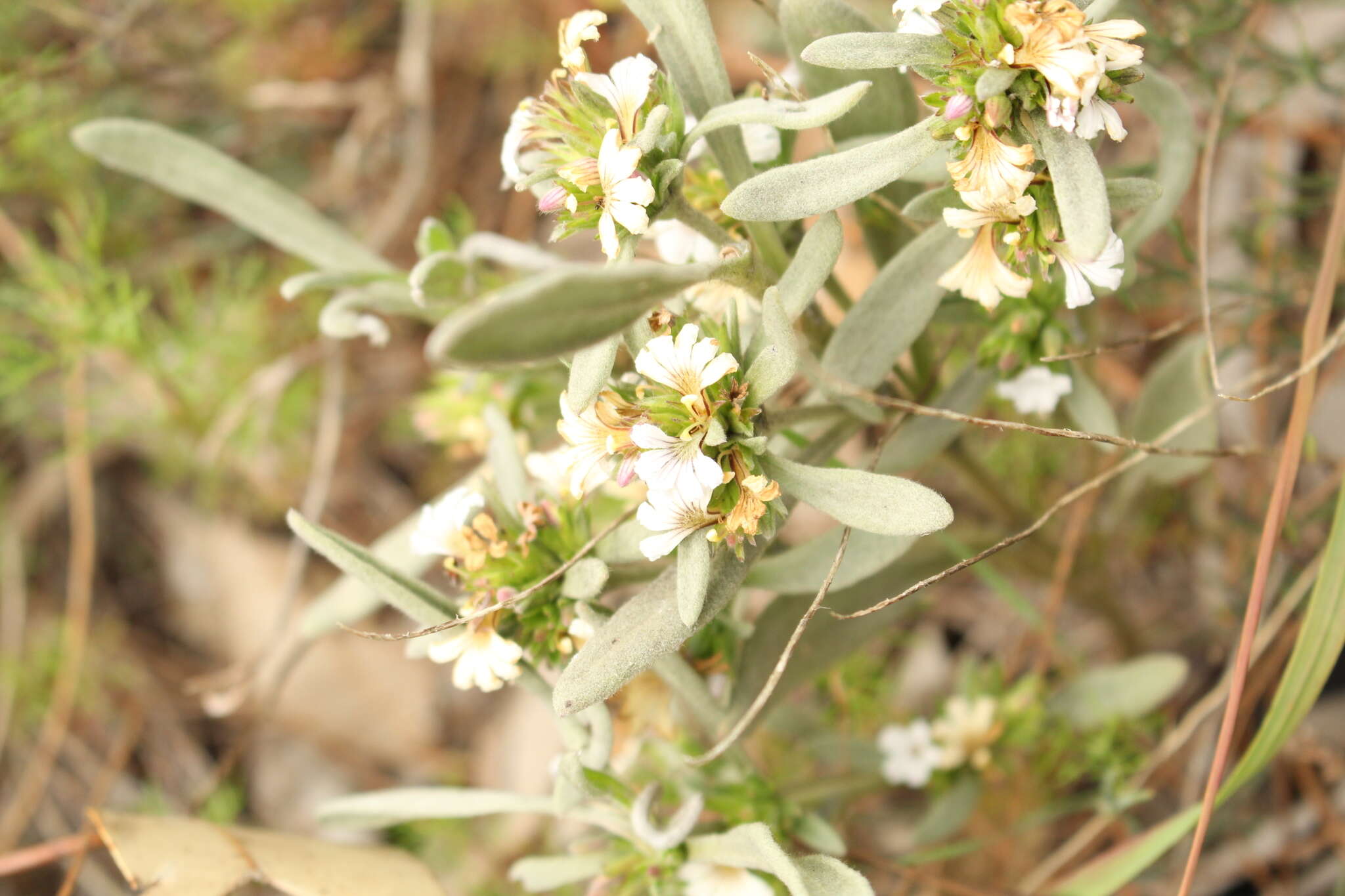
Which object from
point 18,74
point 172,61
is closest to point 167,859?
point 18,74

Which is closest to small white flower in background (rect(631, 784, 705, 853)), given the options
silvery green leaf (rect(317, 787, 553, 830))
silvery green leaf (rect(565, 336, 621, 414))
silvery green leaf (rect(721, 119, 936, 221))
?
silvery green leaf (rect(317, 787, 553, 830))

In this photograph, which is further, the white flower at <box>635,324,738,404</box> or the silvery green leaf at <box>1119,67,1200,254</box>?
the silvery green leaf at <box>1119,67,1200,254</box>

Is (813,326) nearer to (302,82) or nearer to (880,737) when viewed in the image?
(880,737)

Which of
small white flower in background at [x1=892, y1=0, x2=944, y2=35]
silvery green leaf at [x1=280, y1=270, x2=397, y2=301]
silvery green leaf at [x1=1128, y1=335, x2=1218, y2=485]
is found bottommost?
silvery green leaf at [x1=1128, y1=335, x2=1218, y2=485]

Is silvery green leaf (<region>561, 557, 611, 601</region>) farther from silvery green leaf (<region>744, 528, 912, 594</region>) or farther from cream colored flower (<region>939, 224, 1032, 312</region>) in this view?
cream colored flower (<region>939, 224, 1032, 312</region>)

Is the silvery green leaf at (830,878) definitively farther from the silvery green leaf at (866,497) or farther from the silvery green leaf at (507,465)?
the silvery green leaf at (507,465)

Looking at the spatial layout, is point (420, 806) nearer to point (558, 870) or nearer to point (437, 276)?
point (558, 870)
